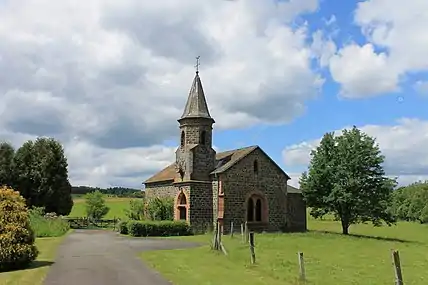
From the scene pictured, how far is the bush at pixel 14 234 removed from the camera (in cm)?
2089

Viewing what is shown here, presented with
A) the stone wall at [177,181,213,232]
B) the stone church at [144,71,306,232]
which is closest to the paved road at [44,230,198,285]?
the stone wall at [177,181,213,232]

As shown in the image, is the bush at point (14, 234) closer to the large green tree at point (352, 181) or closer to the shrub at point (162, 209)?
the shrub at point (162, 209)

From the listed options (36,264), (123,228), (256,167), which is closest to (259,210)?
(256,167)

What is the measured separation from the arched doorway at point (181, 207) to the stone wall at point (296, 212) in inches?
440

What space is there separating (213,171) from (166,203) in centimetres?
612

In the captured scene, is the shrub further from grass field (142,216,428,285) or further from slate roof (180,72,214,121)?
grass field (142,216,428,285)

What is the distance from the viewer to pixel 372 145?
4922 cm

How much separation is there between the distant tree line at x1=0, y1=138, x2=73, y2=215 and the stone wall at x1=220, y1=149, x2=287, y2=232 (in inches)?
1053

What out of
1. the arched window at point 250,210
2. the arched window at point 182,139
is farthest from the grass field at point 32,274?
the arched window at point 250,210

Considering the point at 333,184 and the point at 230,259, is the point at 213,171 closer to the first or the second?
the point at 333,184

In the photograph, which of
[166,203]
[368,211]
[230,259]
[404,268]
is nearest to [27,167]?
[166,203]

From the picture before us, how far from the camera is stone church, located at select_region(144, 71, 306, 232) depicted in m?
46.7

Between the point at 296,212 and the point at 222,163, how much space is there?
32.9 ft

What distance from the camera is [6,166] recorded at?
205ft
